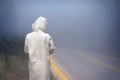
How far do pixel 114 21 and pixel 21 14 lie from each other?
6.13 feet

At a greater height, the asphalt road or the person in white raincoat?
the person in white raincoat

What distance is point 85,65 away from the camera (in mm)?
7305

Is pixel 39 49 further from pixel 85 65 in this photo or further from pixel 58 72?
pixel 85 65

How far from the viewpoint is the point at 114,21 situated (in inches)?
296

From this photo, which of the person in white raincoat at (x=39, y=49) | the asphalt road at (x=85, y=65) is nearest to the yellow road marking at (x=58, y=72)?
the asphalt road at (x=85, y=65)

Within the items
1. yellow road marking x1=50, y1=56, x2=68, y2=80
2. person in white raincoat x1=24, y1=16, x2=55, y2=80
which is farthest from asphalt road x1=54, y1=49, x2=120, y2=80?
person in white raincoat x1=24, y1=16, x2=55, y2=80

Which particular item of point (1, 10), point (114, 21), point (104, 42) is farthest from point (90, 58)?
point (1, 10)

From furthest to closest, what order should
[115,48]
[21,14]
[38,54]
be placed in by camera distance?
[115,48] < [21,14] < [38,54]

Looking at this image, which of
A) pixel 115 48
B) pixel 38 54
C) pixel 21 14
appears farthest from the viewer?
pixel 115 48

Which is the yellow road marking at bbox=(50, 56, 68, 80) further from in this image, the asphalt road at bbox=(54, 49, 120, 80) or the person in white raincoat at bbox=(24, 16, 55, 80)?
the person in white raincoat at bbox=(24, 16, 55, 80)

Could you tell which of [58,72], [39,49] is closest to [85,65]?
[58,72]

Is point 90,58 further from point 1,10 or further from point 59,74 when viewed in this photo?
point 1,10

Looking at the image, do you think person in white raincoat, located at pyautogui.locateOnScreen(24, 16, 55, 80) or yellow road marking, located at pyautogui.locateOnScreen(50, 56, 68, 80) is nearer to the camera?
person in white raincoat, located at pyautogui.locateOnScreen(24, 16, 55, 80)

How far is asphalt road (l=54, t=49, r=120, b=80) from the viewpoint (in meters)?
7.22
